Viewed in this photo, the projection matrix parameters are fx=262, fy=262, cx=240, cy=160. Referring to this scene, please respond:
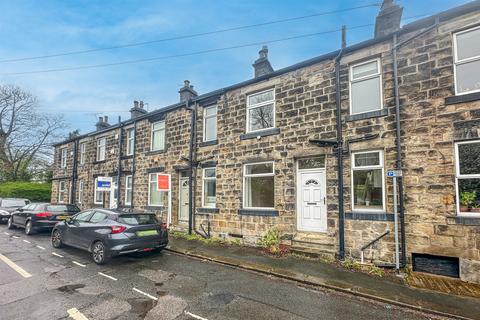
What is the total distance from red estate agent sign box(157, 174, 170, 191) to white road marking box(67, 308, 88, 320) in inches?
269

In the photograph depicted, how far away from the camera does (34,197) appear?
2466cm

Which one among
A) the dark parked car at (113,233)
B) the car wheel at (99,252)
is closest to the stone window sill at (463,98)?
the dark parked car at (113,233)

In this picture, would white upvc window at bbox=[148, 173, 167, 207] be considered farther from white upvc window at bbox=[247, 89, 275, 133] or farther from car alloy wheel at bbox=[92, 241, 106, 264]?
white upvc window at bbox=[247, 89, 275, 133]

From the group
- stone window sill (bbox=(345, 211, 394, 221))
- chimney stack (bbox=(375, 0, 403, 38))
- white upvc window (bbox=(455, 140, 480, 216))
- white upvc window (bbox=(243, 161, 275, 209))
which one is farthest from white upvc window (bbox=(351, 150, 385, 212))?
chimney stack (bbox=(375, 0, 403, 38))

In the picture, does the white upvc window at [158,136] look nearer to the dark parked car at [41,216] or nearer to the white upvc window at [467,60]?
the dark parked car at [41,216]

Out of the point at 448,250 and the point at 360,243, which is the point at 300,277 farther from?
the point at 448,250

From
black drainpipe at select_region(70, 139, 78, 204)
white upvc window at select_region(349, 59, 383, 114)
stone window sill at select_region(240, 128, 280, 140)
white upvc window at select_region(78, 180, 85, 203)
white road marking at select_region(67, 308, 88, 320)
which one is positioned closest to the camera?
white road marking at select_region(67, 308, 88, 320)

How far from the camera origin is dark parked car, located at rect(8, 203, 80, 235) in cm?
1152

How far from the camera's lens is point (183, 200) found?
12430 mm

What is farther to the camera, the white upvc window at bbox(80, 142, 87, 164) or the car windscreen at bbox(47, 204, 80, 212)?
the white upvc window at bbox(80, 142, 87, 164)

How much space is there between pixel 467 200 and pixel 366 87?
385 cm

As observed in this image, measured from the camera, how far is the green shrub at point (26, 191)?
Result: 23906mm

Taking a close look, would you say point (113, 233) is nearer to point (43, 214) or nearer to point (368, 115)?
point (43, 214)

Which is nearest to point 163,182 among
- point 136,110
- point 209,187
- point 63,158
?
point 209,187
